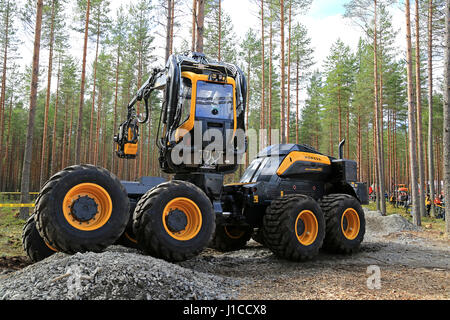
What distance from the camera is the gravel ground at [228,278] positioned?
358 centimetres

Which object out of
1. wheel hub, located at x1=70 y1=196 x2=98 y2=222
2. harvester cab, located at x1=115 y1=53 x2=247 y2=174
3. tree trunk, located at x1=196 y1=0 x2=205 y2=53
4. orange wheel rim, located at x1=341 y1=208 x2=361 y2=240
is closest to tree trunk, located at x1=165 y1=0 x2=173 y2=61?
tree trunk, located at x1=196 y1=0 x2=205 y2=53

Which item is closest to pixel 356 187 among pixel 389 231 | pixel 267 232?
pixel 267 232

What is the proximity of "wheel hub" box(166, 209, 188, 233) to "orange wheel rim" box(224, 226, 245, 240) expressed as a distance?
10.6 ft

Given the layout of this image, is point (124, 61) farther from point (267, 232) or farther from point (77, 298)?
point (77, 298)

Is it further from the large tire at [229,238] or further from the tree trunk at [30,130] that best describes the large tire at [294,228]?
the tree trunk at [30,130]

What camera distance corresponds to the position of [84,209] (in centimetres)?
448

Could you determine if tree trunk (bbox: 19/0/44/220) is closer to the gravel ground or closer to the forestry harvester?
the forestry harvester

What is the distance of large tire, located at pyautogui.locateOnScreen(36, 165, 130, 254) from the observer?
4.21m

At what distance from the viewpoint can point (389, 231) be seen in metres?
13.0

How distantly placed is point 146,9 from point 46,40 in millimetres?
8375

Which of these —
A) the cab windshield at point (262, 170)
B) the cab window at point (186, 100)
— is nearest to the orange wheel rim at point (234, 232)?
the cab windshield at point (262, 170)

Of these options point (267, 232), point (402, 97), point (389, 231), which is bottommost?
point (389, 231)

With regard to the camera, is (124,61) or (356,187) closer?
(356,187)

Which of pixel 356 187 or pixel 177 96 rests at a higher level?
pixel 177 96
